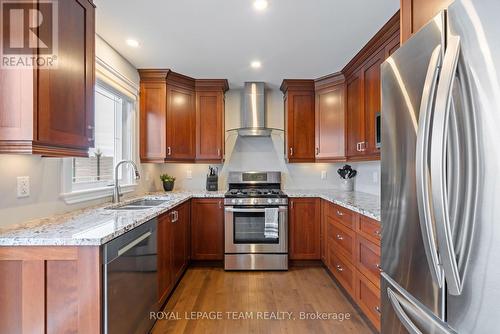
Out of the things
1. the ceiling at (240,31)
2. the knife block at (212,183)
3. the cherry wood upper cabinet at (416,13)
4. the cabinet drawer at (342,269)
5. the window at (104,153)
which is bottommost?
the cabinet drawer at (342,269)

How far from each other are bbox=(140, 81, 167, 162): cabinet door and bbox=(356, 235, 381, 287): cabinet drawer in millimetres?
2411

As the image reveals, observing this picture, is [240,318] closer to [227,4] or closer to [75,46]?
[75,46]

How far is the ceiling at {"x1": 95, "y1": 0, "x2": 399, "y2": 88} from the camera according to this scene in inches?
78.0

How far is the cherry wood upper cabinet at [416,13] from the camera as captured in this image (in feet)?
3.75

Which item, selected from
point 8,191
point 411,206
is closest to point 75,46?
point 8,191

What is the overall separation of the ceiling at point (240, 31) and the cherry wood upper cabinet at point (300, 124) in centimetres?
47

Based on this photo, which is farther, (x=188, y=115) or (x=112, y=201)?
(x=188, y=115)

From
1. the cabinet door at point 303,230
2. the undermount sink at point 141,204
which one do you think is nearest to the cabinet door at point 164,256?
the undermount sink at point 141,204

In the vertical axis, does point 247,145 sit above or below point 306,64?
below

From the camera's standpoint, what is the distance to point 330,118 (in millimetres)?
3533

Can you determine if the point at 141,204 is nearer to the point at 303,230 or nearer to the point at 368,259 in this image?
the point at 303,230

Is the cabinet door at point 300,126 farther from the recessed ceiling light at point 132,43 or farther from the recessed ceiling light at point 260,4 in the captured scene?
the recessed ceiling light at point 132,43

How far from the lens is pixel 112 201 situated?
2.53 metres

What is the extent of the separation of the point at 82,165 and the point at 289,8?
210 cm
